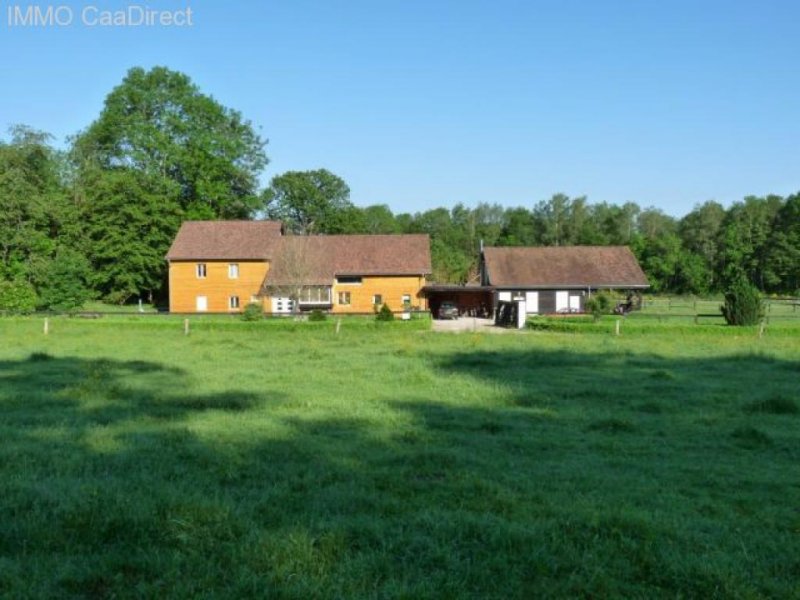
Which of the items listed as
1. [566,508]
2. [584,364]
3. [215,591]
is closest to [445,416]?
[566,508]

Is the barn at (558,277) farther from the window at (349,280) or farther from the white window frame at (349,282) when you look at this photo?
the window at (349,280)

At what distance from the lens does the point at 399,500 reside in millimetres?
6379

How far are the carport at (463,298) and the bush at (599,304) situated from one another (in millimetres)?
14196

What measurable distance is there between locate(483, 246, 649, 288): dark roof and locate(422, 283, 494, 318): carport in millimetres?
2210

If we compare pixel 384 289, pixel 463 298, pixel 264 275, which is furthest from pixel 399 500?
pixel 463 298

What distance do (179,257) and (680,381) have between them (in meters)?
46.7

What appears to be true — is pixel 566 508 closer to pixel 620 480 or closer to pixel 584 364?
pixel 620 480

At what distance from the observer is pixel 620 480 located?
7.21 meters

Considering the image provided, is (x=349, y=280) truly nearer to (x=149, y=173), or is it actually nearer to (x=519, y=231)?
(x=149, y=173)

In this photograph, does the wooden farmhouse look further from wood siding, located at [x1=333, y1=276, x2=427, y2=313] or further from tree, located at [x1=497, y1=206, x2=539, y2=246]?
tree, located at [x1=497, y1=206, x2=539, y2=246]

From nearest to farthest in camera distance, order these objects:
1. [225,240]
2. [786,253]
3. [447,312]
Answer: [447,312] → [225,240] → [786,253]

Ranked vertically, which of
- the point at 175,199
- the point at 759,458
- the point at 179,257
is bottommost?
the point at 759,458

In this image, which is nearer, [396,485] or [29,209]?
[396,485]

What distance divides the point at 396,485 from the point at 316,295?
49.1 m
